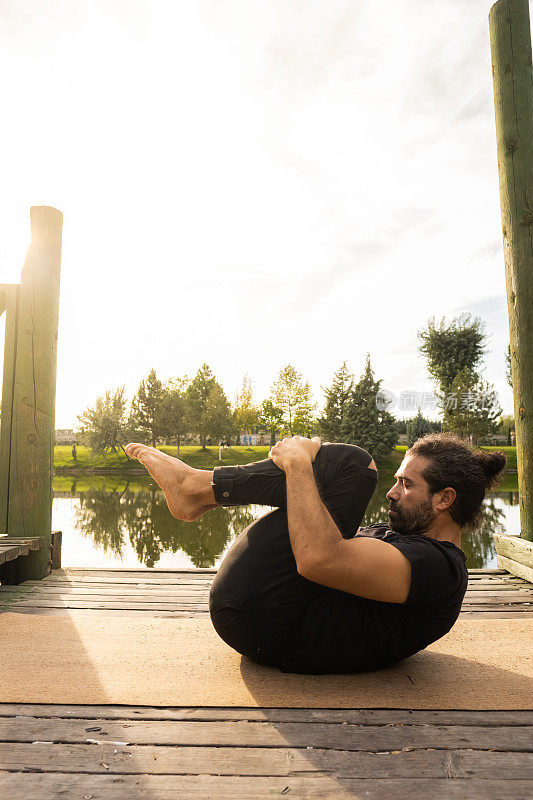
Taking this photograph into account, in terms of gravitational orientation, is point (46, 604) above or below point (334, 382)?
below

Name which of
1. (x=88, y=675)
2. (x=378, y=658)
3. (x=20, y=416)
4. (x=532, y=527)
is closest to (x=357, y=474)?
(x=378, y=658)

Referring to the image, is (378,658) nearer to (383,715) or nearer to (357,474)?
(383,715)

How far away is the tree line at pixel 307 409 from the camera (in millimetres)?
31797

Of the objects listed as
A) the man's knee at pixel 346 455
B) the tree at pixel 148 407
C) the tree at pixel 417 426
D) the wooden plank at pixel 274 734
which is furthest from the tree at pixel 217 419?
the wooden plank at pixel 274 734

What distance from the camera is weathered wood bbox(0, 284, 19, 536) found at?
3865 mm

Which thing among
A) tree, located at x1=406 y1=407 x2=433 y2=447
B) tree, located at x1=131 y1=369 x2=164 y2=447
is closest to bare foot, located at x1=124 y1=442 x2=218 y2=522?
tree, located at x1=406 y1=407 x2=433 y2=447

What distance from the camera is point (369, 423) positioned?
3139cm

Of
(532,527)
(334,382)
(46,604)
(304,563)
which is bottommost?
(46,604)

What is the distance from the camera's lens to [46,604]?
10.2 feet

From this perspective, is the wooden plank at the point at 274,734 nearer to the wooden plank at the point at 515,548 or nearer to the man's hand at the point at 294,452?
the man's hand at the point at 294,452

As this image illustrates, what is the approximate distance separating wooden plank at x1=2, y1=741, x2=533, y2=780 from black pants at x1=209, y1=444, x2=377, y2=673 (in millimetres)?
424

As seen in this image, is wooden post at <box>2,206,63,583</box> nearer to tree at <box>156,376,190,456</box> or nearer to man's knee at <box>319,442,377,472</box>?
man's knee at <box>319,442,377,472</box>

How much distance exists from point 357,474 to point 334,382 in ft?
106

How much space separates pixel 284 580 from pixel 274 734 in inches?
17.2
